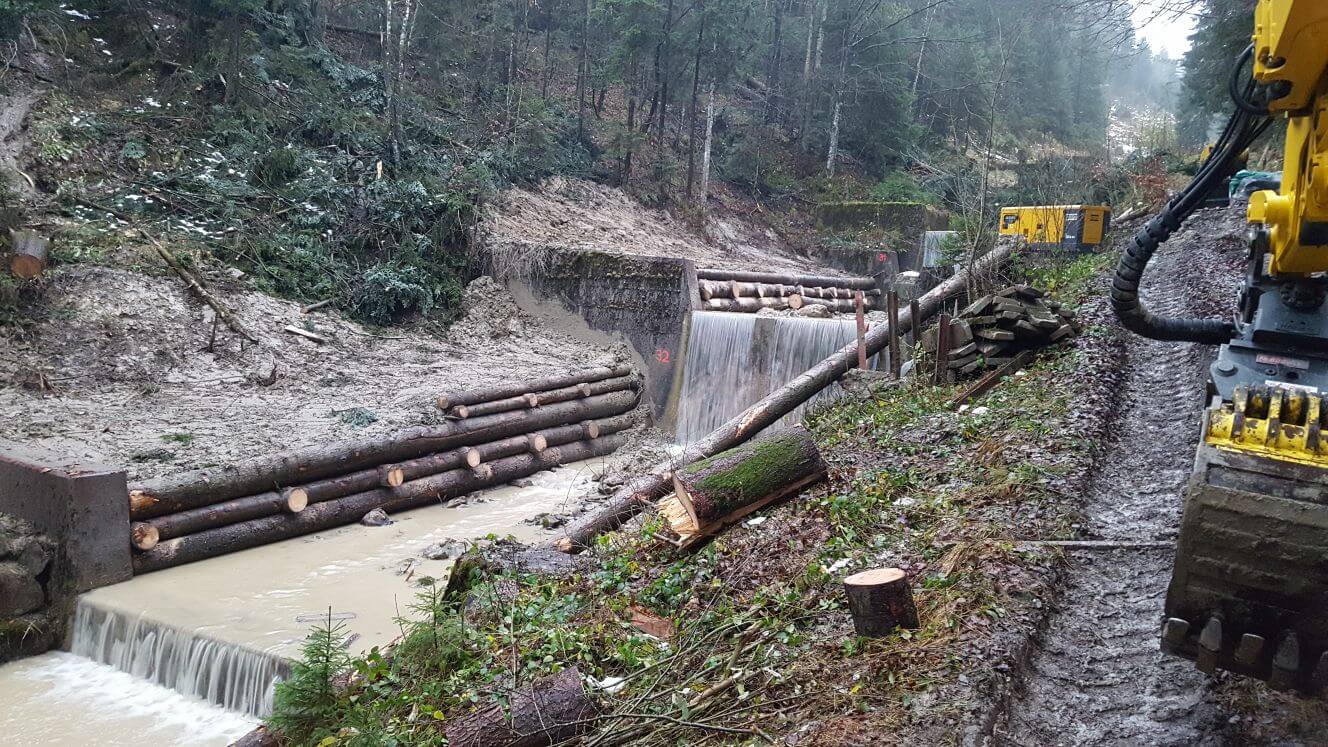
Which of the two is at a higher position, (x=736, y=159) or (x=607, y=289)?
(x=736, y=159)

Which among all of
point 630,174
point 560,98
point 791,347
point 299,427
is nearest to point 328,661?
point 299,427

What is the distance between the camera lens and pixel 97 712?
6824 mm

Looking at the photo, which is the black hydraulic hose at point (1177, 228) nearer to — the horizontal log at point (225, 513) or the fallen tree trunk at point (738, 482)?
the fallen tree trunk at point (738, 482)

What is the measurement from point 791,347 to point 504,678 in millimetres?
10042

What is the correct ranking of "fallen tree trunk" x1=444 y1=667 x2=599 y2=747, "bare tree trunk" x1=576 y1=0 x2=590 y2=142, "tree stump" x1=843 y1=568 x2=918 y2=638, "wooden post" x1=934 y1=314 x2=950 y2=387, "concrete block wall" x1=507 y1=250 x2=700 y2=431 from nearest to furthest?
1. "fallen tree trunk" x1=444 y1=667 x2=599 y2=747
2. "tree stump" x1=843 y1=568 x2=918 y2=638
3. "wooden post" x1=934 y1=314 x2=950 y2=387
4. "concrete block wall" x1=507 y1=250 x2=700 y2=431
5. "bare tree trunk" x1=576 y1=0 x2=590 y2=142

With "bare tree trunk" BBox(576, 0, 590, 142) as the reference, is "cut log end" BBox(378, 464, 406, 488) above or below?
below

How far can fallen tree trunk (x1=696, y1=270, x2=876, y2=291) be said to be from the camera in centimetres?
1597

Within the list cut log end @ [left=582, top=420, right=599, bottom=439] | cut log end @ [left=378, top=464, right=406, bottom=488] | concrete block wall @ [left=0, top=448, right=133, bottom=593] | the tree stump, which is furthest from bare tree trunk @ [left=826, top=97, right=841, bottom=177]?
the tree stump

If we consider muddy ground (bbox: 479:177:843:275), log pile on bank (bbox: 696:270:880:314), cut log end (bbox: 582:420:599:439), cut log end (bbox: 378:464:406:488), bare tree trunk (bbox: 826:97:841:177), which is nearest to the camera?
cut log end (bbox: 378:464:406:488)

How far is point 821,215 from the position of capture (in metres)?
27.0

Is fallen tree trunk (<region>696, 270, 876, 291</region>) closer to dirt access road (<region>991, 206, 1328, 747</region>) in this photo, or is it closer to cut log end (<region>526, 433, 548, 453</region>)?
cut log end (<region>526, 433, 548, 453</region>)

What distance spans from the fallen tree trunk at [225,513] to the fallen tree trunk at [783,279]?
332 inches

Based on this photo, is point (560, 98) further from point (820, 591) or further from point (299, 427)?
point (820, 591)

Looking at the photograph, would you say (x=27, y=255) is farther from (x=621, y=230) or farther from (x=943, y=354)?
(x=943, y=354)
